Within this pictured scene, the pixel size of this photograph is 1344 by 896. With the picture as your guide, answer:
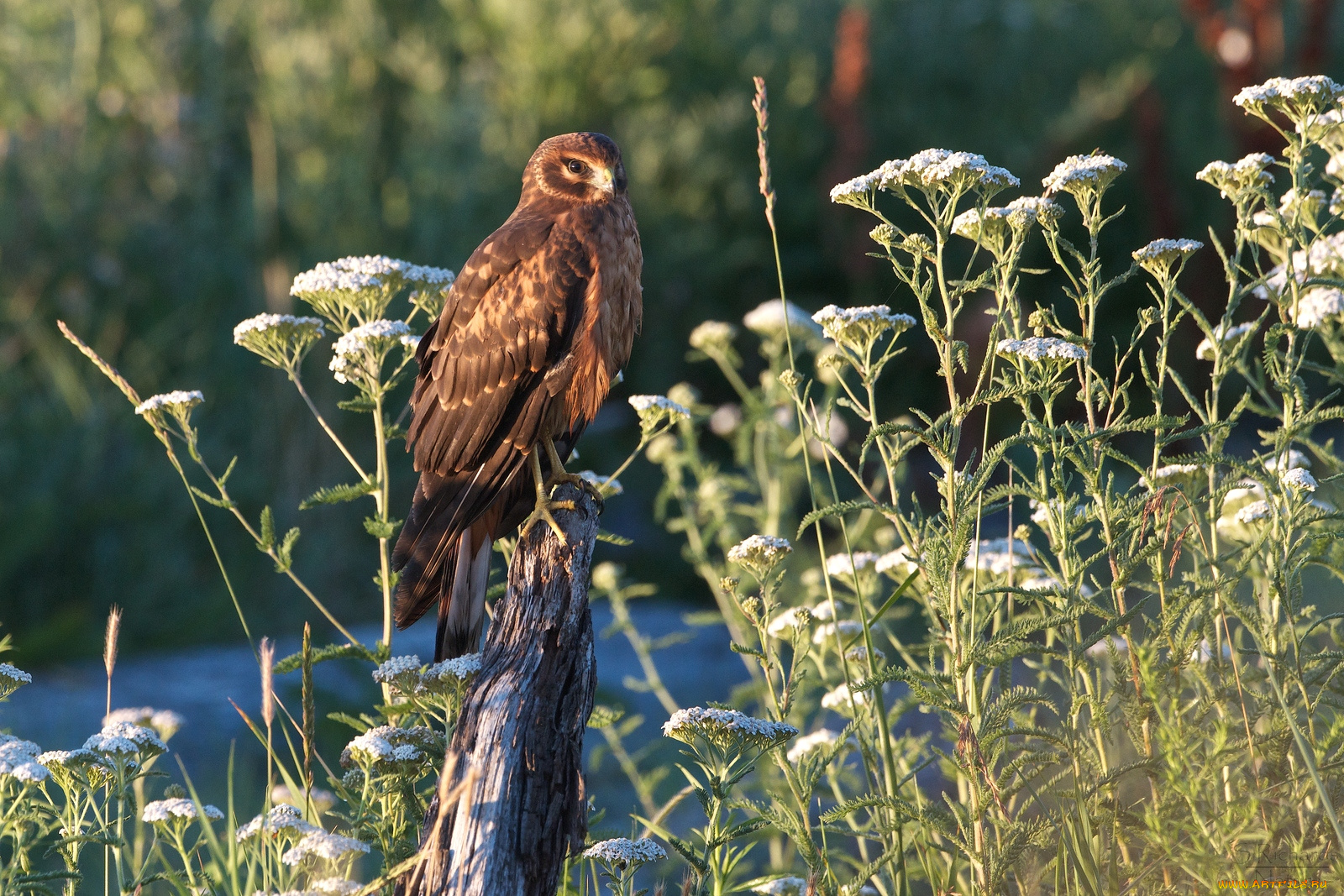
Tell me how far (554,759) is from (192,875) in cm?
72

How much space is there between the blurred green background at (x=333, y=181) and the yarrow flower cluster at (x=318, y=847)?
4425 millimetres

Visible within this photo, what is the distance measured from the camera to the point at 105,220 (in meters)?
7.71

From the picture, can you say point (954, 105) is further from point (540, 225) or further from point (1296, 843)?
point (1296, 843)

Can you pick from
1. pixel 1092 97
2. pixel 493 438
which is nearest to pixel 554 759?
pixel 493 438

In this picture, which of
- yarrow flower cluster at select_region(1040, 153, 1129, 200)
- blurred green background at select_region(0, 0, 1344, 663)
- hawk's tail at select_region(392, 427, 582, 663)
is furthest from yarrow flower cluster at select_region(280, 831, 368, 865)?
blurred green background at select_region(0, 0, 1344, 663)

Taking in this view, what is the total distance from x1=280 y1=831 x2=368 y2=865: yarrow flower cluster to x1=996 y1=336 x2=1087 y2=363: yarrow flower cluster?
1.40m

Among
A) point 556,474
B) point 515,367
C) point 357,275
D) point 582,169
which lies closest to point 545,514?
point 556,474

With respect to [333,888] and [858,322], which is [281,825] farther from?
[858,322]

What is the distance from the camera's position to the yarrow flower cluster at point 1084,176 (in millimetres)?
2260

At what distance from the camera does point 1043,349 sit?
214cm

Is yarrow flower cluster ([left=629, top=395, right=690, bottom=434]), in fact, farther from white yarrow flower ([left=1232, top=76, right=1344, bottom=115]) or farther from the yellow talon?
white yarrow flower ([left=1232, top=76, right=1344, bottom=115])

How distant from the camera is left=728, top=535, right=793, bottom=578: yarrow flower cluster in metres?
2.44

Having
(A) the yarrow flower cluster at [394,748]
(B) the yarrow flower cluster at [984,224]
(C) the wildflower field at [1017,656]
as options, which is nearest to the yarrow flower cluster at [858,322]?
(C) the wildflower field at [1017,656]

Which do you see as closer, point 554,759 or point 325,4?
point 554,759
